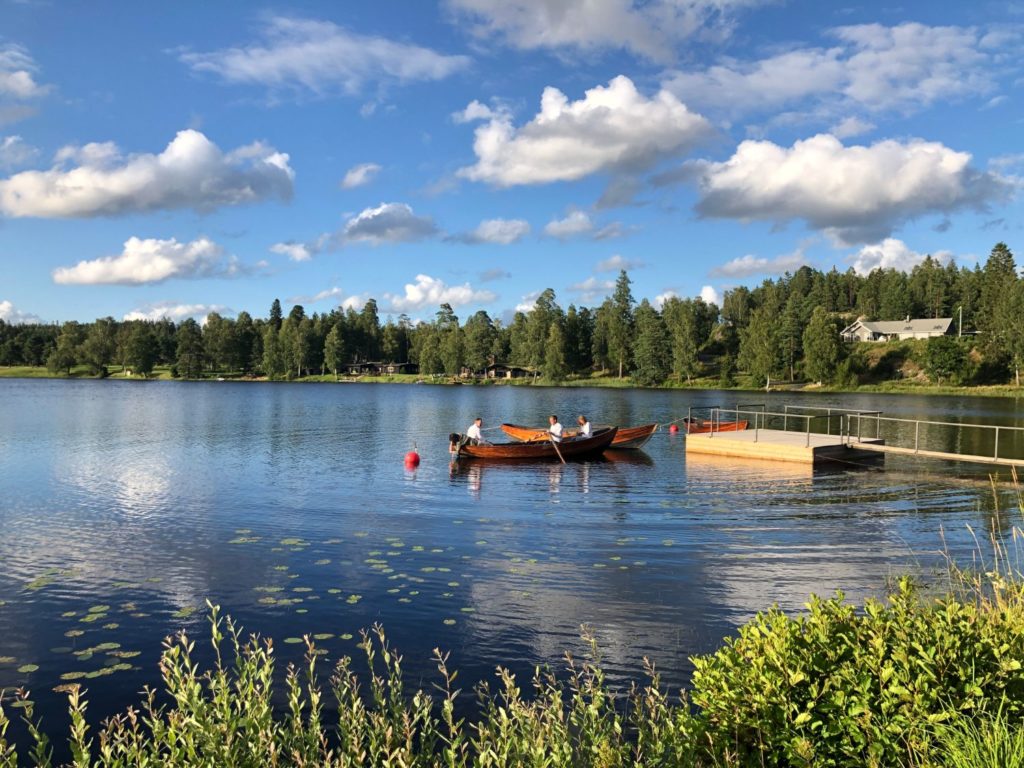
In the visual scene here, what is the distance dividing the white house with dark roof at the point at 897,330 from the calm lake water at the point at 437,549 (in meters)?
125

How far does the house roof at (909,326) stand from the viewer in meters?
139

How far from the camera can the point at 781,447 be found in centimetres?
3144

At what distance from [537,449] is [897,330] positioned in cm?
13472

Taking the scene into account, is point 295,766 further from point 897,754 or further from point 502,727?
point 897,754

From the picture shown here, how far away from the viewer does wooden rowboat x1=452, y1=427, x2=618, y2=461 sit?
3206 cm

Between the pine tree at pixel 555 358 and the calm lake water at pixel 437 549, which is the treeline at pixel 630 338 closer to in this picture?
→ the pine tree at pixel 555 358

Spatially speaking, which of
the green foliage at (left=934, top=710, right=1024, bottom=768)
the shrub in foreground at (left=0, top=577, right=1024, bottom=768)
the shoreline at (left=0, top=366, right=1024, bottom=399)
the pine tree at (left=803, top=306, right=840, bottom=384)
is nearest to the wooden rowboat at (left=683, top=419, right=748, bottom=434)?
the shrub in foreground at (left=0, top=577, right=1024, bottom=768)

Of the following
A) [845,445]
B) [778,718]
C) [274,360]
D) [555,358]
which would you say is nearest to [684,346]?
[555,358]

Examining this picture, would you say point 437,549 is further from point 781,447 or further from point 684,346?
point 684,346

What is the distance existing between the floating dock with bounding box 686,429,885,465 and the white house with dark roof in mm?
118987

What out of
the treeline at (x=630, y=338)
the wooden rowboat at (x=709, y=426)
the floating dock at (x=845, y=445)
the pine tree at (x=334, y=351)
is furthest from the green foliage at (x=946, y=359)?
the pine tree at (x=334, y=351)

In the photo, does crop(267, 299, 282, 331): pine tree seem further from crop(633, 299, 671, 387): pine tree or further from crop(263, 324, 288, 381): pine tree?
crop(633, 299, 671, 387): pine tree

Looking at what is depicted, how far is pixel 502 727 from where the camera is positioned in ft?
14.7

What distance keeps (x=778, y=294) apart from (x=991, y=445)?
14861 centimetres
